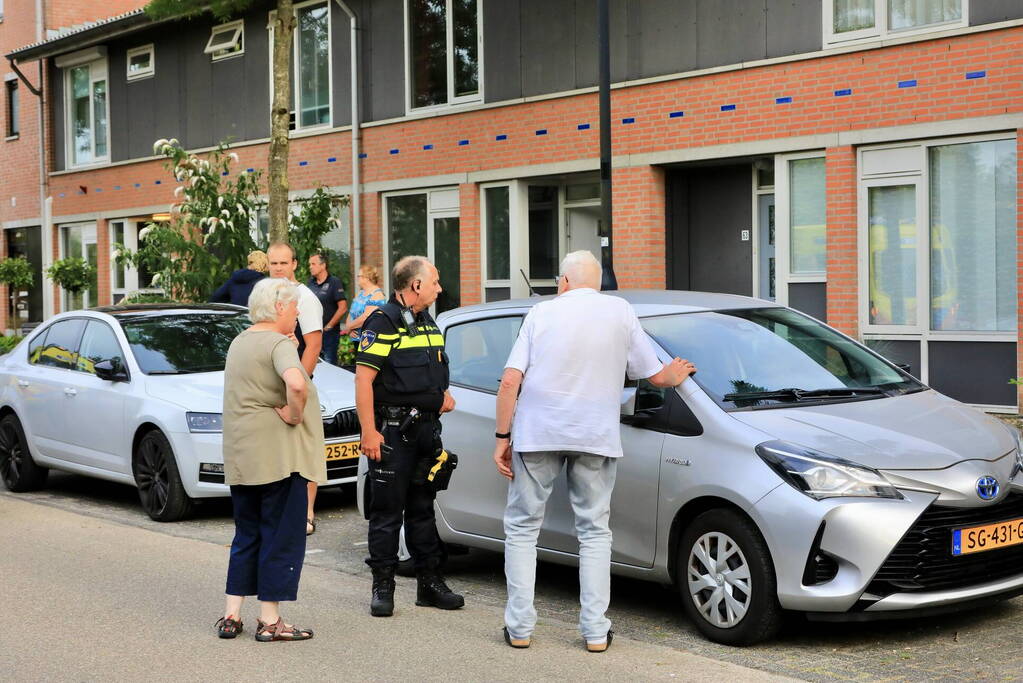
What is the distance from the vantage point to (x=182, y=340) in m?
10.8

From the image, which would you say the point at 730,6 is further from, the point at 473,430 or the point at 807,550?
the point at 807,550

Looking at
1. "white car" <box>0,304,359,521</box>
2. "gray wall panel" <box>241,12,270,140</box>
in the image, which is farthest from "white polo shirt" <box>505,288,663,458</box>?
"gray wall panel" <box>241,12,270,140</box>

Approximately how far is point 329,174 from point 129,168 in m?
6.91

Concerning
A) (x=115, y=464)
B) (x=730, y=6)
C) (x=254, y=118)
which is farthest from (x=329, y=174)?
(x=115, y=464)

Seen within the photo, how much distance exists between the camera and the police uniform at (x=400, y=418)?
656 centimetres

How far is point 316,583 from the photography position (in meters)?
7.68

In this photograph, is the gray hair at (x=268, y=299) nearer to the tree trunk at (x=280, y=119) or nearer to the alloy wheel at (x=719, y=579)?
the alloy wheel at (x=719, y=579)

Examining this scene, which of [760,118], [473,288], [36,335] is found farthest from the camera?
[473,288]

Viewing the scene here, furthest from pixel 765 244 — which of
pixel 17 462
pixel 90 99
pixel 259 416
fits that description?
pixel 90 99

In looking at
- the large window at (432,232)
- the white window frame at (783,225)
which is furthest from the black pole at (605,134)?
the large window at (432,232)

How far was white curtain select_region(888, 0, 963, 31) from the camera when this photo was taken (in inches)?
535

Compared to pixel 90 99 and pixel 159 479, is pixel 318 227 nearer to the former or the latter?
pixel 90 99

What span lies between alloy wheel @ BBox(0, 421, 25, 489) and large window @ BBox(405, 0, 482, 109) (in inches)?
359

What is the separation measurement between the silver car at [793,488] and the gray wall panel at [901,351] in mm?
7020
